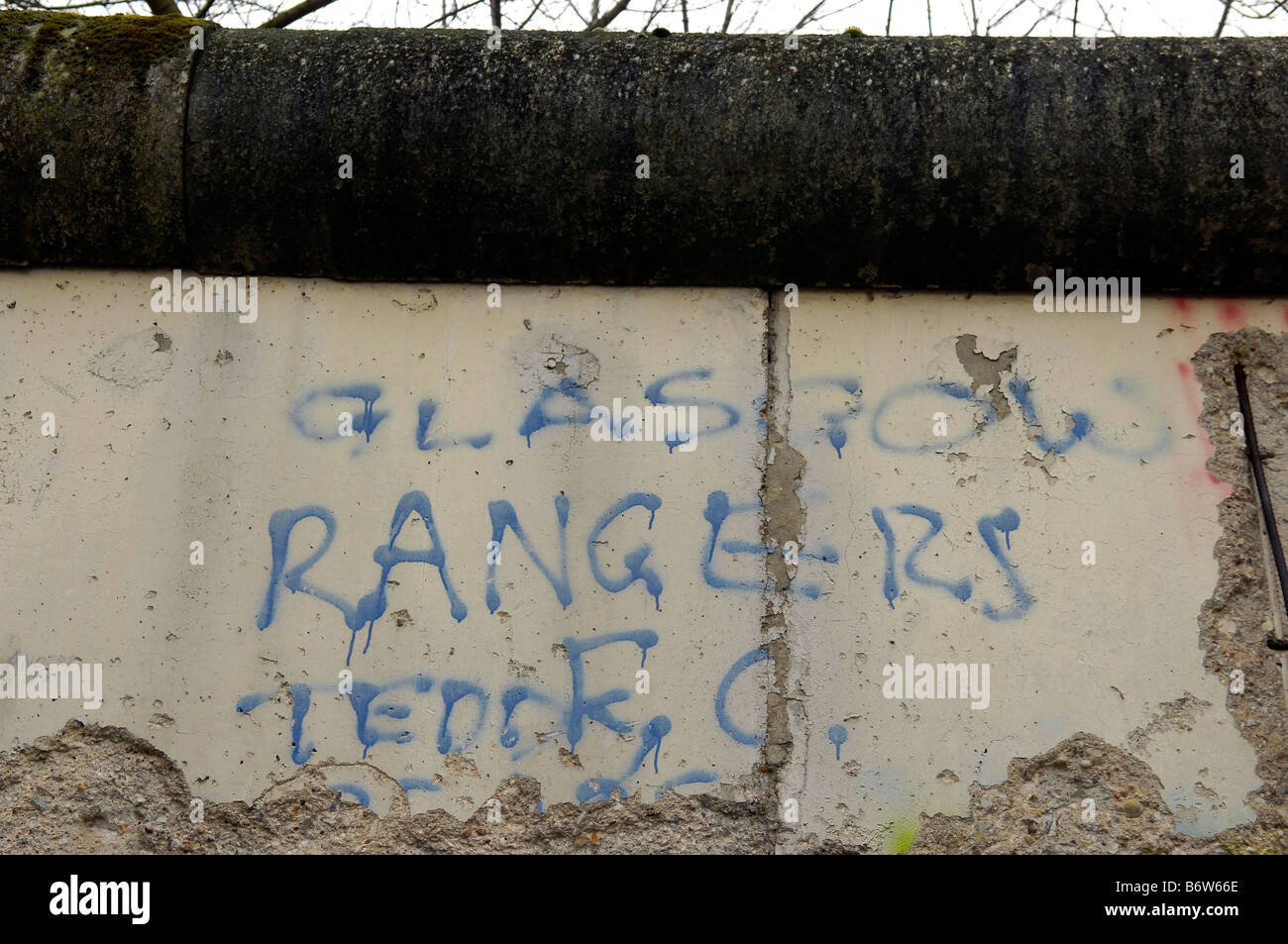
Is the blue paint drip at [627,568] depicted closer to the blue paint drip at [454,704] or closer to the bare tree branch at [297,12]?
the blue paint drip at [454,704]

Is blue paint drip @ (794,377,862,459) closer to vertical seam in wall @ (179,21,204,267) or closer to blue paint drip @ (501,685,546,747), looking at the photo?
blue paint drip @ (501,685,546,747)

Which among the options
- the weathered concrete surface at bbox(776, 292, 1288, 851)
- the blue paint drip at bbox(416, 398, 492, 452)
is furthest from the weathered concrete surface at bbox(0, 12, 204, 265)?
the weathered concrete surface at bbox(776, 292, 1288, 851)

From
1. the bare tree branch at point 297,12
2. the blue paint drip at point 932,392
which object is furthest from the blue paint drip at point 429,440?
the bare tree branch at point 297,12

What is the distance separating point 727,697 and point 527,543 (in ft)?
2.23

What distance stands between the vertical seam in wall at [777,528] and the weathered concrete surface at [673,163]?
193 mm

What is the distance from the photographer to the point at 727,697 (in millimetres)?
2689

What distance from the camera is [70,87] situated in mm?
2754

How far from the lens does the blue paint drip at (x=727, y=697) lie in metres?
2.68

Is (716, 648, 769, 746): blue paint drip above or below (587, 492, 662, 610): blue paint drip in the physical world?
below

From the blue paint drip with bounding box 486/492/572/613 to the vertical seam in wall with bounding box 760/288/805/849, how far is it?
351 millimetres

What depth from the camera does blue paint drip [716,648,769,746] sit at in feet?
8.78

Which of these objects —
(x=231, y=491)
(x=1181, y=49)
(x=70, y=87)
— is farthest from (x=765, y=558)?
(x=70, y=87)
